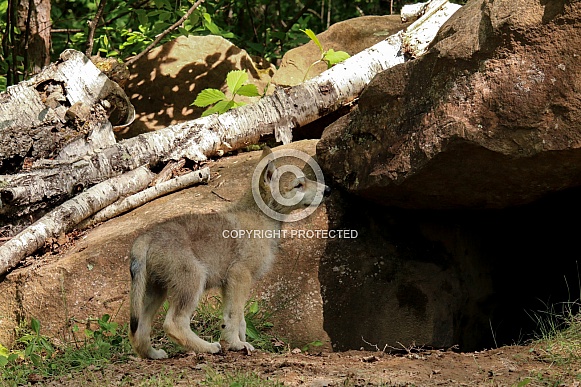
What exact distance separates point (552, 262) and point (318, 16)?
25.9 ft

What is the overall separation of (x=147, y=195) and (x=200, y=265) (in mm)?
2045

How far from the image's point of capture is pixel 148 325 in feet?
17.7

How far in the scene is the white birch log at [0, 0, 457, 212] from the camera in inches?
288

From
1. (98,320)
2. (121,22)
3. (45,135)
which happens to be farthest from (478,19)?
(121,22)

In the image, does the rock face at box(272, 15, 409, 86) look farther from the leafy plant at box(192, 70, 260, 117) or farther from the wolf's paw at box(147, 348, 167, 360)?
the wolf's paw at box(147, 348, 167, 360)

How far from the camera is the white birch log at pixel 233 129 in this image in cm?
732

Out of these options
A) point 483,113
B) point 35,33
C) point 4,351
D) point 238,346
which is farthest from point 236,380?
point 35,33

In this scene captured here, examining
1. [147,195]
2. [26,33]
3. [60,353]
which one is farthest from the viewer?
[26,33]

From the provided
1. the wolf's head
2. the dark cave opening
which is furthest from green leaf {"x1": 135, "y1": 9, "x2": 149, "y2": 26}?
the dark cave opening

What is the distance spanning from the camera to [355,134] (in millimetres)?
6484

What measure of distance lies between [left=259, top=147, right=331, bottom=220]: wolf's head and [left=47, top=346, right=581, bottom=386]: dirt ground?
1336 millimetres

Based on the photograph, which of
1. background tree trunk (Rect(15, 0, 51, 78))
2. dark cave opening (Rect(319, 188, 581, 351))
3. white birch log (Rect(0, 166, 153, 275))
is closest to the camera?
dark cave opening (Rect(319, 188, 581, 351))

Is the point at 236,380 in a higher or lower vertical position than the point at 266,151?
Answer: lower

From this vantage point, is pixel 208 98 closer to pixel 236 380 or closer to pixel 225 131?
pixel 225 131
